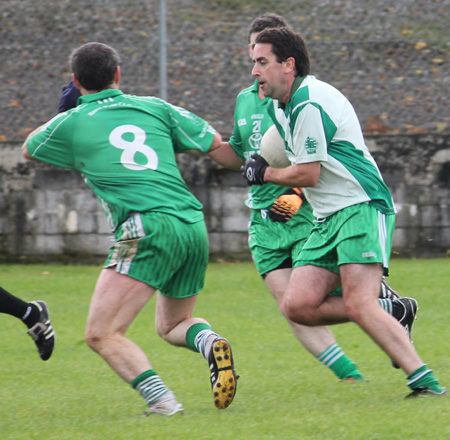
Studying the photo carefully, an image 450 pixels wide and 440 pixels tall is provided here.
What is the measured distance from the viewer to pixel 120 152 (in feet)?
15.7

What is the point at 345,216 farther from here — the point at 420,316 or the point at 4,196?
the point at 4,196

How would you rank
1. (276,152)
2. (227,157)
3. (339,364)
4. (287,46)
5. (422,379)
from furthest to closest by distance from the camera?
1. (227,157)
2. (339,364)
3. (276,152)
4. (287,46)
5. (422,379)

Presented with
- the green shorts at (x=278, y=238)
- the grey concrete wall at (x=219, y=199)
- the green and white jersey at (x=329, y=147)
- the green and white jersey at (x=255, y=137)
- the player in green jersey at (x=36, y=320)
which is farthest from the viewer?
the grey concrete wall at (x=219, y=199)

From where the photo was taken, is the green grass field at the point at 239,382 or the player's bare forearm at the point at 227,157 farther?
the player's bare forearm at the point at 227,157

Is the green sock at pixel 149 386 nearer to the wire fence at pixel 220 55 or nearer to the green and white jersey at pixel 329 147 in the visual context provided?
the green and white jersey at pixel 329 147

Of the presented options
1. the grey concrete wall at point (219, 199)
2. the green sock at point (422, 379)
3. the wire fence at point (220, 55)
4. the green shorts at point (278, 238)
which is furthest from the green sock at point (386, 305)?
the wire fence at point (220, 55)

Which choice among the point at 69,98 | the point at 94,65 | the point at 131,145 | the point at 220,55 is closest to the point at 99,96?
the point at 94,65

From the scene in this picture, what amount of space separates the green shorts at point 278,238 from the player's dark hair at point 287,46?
1183mm

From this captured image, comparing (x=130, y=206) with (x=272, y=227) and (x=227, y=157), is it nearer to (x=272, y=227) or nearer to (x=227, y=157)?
(x=227, y=157)

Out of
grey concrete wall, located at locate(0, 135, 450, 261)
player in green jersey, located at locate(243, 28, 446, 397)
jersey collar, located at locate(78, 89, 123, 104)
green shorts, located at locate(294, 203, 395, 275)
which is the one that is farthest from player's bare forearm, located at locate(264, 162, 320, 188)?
grey concrete wall, located at locate(0, 135, 450, 261)

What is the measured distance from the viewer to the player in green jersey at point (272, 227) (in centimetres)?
561

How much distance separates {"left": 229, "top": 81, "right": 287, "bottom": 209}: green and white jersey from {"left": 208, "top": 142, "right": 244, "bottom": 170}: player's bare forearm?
0.06m

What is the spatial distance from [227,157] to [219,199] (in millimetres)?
4972

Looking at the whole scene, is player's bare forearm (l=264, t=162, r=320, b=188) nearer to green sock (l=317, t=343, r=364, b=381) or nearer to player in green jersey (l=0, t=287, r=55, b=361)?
green sock (l=317, t=343, r=364, b=381)
